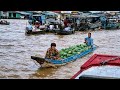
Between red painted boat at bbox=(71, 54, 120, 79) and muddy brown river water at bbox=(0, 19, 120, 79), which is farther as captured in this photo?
muddy brown river water at bbox=(0, 19, 120, 79)

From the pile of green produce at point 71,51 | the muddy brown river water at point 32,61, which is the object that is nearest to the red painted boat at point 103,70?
the muddy brown river water at point 32,61

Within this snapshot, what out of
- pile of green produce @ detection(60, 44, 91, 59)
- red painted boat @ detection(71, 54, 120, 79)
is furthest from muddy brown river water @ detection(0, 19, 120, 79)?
red painted boat @ detection(71, 54, 120, 79)

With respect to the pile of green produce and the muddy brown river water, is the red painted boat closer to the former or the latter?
the muddy brown river water

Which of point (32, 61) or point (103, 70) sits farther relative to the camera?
point (32, 61)

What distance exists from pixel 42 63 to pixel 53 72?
1.48 ft

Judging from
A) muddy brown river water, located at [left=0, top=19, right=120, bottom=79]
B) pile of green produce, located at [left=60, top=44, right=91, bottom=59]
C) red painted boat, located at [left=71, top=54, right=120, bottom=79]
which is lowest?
muddy brown river water, located at [left=0, top=19, right=120, bottom=79]

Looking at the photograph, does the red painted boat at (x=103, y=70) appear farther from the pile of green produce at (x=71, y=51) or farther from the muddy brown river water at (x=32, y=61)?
the pile of green produce at (x=71, y=51)

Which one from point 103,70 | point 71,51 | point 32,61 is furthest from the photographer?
point 32,61

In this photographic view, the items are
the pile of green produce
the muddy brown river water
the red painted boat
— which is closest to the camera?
the red painted boat

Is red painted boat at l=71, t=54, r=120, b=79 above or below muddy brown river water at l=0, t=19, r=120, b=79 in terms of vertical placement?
above

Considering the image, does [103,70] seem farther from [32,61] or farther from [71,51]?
[32,61]

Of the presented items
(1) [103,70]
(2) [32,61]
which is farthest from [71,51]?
(1) [103,70]

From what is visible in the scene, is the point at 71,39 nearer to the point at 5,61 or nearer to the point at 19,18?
the point at 5,61
